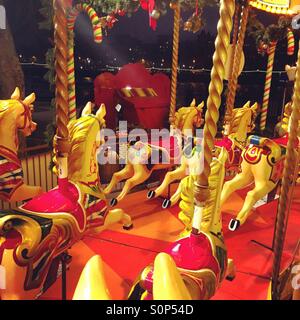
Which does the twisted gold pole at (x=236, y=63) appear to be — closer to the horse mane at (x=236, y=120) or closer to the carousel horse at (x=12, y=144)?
the horse mane at (x=236, y=120)

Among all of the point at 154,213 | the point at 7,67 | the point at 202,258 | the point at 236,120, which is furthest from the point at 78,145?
the point at 7,67

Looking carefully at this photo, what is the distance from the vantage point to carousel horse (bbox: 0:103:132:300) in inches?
64.5

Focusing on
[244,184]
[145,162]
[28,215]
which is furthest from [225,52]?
[145,162]

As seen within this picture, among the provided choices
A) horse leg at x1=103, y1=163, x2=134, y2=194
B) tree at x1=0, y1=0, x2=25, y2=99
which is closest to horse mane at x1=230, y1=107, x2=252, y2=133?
horse leg at x1=103, y1=163, x2=134, y2=194

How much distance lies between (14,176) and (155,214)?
57.8 inches

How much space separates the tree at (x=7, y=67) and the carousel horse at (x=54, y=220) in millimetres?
2411

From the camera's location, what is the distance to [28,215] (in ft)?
5.78

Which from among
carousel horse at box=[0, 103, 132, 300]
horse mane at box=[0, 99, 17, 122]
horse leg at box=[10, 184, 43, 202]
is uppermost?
horse mane at box=[0, 99, 17, 122]

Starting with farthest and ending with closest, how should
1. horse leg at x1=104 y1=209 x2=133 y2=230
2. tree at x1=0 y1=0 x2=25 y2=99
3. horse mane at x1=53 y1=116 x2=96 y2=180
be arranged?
tree at x1=0 y1=0 x2=25 y2=99 < horse leg at x1=104 y1=209 x2=133 y2=230 < horse mane at x1=53 y1=116 x2=96 y2=180

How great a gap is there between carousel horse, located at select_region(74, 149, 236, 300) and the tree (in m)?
3.34

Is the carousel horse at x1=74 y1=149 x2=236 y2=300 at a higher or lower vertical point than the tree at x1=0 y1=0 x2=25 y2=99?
lower

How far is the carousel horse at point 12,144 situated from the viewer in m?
2.50

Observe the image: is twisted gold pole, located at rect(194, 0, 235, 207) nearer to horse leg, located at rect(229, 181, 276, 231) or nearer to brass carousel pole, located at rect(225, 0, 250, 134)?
horse leg, located at rect(229, 181, 276, 231)
